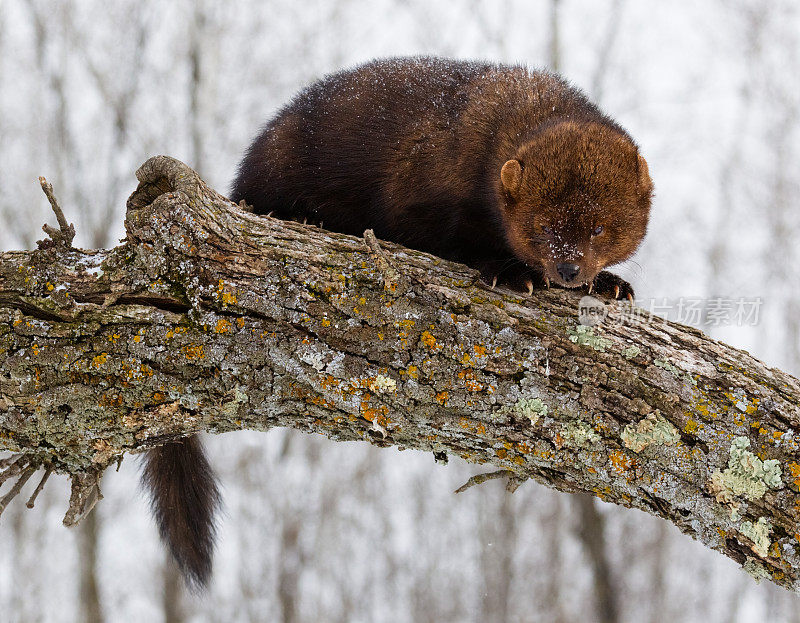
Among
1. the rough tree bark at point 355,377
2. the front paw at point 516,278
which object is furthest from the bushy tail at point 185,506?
the front paw at point 516,278

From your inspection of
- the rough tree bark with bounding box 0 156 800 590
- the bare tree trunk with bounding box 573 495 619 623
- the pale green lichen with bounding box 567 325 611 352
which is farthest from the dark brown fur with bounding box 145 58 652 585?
the bare tree trunk with bounding box 573 495 619 623

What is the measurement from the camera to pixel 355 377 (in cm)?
261

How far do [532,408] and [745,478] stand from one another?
75 cm

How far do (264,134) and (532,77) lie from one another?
62.4 inches

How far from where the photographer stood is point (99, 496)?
2.79 meters

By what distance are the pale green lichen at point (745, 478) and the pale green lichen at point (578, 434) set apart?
0.43m

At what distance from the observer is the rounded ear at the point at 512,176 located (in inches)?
129

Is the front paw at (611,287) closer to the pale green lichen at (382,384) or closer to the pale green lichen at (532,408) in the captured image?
the pale green lichen at (532,408)

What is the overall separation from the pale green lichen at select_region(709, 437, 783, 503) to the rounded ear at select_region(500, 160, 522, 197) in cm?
146

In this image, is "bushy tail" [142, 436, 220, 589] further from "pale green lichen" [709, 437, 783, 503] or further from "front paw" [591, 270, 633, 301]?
"pale green lichen" [709, 437, 783, 503]

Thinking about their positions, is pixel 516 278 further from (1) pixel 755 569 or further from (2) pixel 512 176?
(1) pixel 755 569

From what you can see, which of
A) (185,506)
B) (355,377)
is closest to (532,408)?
(355,377)

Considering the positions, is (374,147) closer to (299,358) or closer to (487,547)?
(299,358)


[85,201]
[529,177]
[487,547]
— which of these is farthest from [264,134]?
[487,547]
